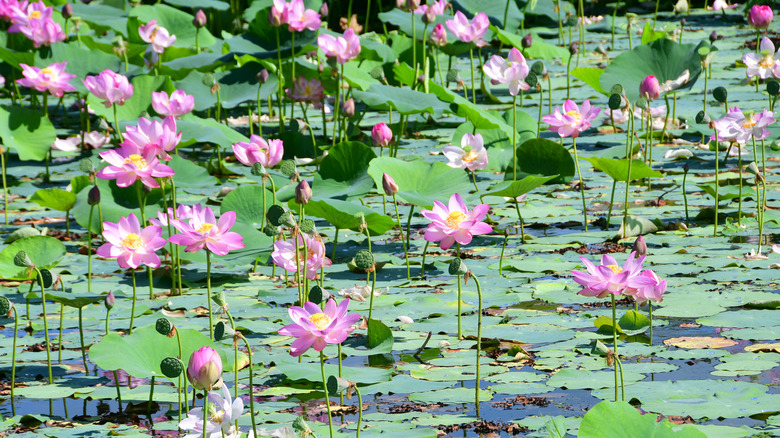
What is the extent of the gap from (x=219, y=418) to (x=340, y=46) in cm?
288

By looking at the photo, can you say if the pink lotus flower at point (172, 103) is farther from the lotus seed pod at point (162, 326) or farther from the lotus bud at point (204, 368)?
the lotus bud at point (204, 368)

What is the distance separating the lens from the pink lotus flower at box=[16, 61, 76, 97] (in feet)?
14.4

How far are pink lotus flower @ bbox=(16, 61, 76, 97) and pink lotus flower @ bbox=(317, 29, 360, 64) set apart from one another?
1.20 metres

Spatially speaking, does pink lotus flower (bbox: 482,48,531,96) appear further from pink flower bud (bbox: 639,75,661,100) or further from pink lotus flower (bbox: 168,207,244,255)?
pink lotus flower (bbox: 168,207,244,255)

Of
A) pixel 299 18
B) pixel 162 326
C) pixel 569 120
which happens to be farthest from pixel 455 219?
pixel 299 18

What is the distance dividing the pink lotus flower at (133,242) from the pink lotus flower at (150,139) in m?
0.35

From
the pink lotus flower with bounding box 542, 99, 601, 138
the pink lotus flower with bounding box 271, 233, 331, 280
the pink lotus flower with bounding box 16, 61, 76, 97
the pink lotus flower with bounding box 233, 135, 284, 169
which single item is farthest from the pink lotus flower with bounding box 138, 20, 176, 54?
the pink lotus flower with bounding box 271, 233, 331, 280

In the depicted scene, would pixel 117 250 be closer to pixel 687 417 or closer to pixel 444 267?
pixel 444 267

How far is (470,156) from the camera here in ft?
11.1

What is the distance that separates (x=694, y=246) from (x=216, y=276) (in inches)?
59.5

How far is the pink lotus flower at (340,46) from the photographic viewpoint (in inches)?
168

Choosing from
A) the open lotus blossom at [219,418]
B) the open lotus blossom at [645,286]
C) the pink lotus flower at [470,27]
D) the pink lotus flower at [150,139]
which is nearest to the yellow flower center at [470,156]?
the pink lotus flower at [150,139]

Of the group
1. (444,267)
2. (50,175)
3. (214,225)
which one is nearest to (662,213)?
(444,267)

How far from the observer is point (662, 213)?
11.5ft
